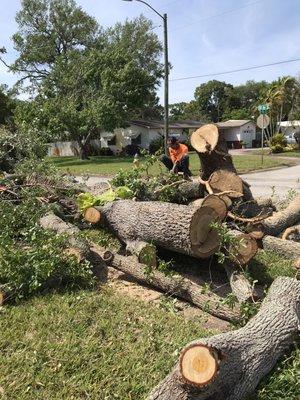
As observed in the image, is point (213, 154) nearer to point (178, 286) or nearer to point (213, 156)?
point (213, 156)

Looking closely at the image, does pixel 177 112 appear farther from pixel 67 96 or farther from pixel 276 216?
pixel 276 216

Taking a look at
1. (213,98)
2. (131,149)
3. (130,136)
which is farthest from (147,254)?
(213,98)

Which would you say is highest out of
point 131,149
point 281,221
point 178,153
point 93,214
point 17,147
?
point 17,147

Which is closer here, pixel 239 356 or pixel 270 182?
pixel 239 356

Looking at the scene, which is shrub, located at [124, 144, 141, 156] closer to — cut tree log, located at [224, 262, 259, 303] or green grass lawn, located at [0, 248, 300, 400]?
cut tree log, located at [224, 262, 259, 303]

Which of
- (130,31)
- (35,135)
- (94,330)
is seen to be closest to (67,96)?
(130,31)

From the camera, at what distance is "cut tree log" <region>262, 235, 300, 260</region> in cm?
547

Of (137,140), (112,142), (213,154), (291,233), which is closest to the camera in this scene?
(291,233)

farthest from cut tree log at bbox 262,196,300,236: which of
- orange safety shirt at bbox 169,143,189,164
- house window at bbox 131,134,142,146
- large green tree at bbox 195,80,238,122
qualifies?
large green tree at bbox 195,80,238,122

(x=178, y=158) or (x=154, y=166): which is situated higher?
(x=178, y=158)

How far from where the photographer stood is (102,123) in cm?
2788

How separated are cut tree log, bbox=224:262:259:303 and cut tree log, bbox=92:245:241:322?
0.56ft

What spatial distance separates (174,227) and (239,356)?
1.99 m

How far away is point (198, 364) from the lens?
2.60 metres
